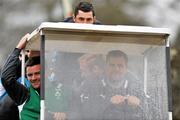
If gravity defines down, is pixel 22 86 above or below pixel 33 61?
below

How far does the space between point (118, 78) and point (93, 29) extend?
0.47 meters

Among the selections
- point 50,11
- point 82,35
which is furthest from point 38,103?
point 50,11

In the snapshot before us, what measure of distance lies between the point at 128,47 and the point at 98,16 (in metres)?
21.7

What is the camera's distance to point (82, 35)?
6.47m

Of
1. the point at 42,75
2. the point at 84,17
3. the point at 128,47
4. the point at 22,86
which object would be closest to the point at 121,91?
the point at 128,47

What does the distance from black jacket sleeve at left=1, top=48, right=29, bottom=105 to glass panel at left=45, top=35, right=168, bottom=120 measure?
0.58 m

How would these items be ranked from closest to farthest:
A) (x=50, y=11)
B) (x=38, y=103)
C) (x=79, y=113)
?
(x=79, y=113) → (x=38, y=103) → (x=50, y=11)

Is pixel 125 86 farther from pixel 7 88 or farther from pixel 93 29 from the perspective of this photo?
pixel 7 88

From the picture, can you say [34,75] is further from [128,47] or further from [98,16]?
[98,16]

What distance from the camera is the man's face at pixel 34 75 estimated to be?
7.09 m

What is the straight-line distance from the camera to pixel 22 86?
23.0ft

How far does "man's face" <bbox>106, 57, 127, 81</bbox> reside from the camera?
254 inches

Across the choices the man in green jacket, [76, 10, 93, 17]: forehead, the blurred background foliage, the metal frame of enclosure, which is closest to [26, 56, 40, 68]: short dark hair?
the man in green jacket

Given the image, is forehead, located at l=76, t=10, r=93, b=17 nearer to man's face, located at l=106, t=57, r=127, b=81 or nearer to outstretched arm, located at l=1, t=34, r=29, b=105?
outstretched arm, located at l=1, t=34, r=29, b=105
